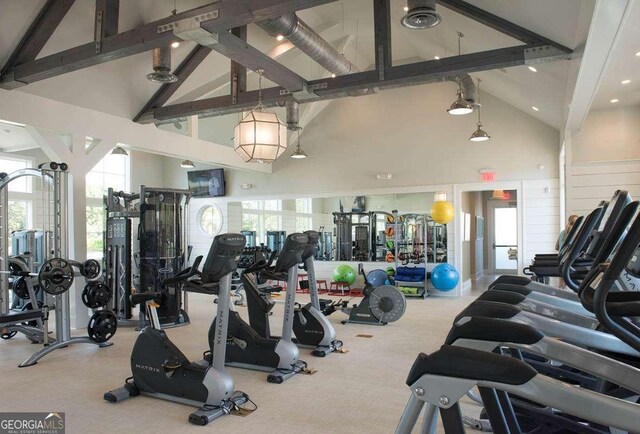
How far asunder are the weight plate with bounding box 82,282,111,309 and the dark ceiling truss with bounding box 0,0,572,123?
2804 millimetres

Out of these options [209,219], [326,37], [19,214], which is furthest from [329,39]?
[19,214]

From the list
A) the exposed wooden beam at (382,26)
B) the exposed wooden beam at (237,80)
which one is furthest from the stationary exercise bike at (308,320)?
the exposed wooden beam at (237,80)

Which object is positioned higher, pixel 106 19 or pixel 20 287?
pixel 106 19

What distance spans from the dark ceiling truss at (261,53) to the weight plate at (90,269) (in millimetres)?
2499

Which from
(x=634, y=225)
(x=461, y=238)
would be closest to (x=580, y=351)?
(x=634, y=225)

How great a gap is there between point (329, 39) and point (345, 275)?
16.4 ft

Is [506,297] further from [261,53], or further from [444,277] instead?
[444,277]

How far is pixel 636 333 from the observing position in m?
1.43

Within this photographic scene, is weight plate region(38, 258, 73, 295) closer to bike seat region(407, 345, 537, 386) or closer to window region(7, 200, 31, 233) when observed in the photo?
bike seat region(407, 345, 537, 386)

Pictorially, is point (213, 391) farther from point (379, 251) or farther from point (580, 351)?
point (379, 251)

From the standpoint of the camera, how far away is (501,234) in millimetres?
14398

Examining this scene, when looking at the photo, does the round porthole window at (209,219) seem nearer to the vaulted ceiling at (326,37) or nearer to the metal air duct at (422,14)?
the vaulted ceiling at (326,37)

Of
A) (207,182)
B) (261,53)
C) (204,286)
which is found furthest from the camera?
(207,182)

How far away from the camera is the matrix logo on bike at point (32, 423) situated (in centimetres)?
350
